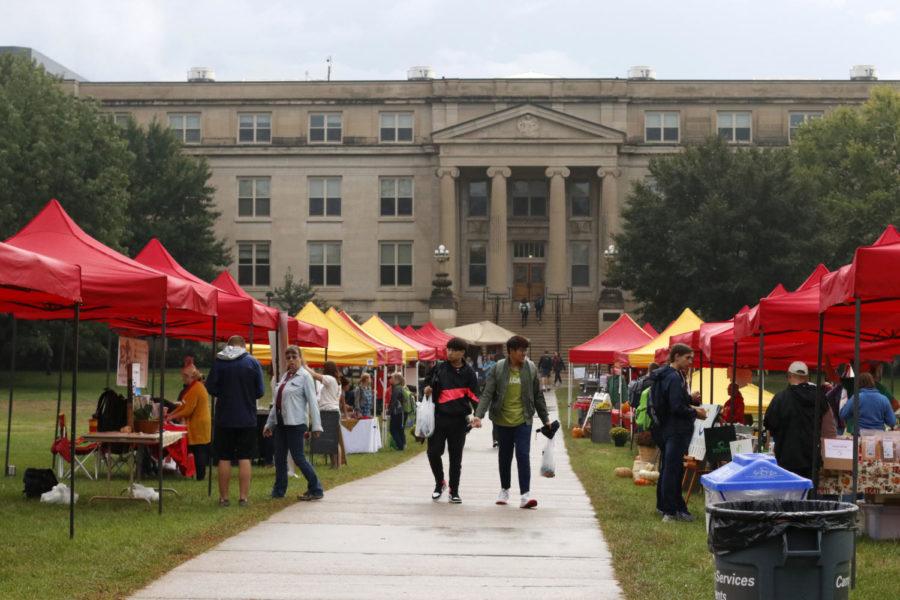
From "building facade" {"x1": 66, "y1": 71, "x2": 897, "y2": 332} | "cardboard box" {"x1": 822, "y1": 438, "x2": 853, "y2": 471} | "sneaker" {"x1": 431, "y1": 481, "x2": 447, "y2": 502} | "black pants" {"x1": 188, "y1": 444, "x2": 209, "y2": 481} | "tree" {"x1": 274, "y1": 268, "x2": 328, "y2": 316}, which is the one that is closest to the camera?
"cardboard box" {"x1": 822, "y1": 438, "x2": 853, "y2": 471}

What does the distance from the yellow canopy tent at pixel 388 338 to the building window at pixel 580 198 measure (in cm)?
4234

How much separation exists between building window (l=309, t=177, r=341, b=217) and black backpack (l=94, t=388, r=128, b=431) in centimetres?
6266

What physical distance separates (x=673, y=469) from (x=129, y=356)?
794 cm

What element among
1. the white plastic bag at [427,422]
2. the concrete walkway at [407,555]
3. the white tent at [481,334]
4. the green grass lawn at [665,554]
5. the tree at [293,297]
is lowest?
the green grass lawn at [665,554]

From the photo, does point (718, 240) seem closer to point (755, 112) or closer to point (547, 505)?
point (755, 112)

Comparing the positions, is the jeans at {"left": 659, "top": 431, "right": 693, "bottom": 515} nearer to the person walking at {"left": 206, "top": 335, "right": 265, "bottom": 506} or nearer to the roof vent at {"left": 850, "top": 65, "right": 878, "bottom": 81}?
the person walking at {"left": 206, "top": 335, "right": 265, "bottom": 506}

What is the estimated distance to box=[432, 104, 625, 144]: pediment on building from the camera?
76562 millimetres

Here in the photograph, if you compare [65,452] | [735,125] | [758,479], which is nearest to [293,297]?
[735,125]

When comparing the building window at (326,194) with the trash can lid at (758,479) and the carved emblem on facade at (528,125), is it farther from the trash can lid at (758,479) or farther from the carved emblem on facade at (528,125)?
the trash can lid at (758,479)

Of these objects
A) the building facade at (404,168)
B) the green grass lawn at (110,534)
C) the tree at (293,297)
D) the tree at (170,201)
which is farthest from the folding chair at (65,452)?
the building facade at (404,168)

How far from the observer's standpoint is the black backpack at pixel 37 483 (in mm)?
16047

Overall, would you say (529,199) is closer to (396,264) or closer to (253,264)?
(396,264)

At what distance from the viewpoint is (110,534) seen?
1259 centimetres

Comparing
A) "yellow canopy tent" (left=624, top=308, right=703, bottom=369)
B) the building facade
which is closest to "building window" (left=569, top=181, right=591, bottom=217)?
the building facade
